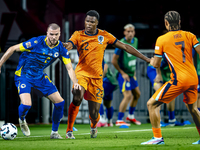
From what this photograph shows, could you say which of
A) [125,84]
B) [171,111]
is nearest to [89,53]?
[125,84]

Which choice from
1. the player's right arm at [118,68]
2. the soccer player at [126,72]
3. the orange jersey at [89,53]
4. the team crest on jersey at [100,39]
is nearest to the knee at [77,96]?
the orange jersey at [89,53]

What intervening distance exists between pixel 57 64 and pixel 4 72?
2.22 meters

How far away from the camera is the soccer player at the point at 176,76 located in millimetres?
5508

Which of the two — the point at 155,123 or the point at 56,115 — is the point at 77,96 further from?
the point at 155,123

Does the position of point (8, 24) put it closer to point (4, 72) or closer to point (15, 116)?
point (4, 72)

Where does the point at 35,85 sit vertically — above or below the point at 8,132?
above

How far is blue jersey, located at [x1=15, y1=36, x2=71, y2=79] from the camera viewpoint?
271 inches

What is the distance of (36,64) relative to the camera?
711 centimetres

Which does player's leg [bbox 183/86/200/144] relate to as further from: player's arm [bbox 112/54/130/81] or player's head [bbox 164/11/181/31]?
player's arm [bbox 112/54/130/81]

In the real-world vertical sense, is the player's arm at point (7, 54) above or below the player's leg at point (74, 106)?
above

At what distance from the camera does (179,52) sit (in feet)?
18.3

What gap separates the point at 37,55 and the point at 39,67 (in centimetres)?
24

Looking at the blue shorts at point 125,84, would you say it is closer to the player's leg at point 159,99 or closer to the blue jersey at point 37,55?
the blue jersey at point 37,55

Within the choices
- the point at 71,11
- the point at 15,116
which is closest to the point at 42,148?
the point at 15,116
